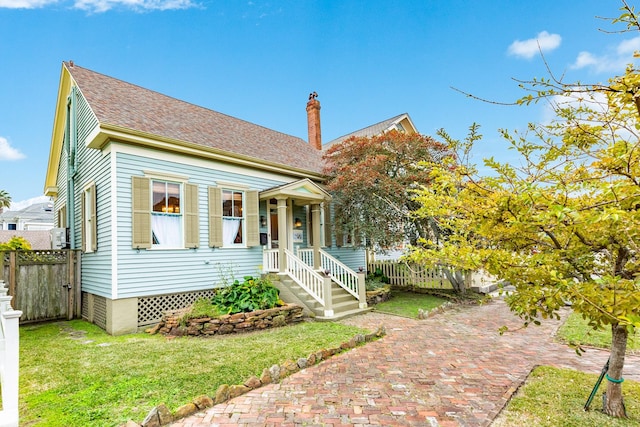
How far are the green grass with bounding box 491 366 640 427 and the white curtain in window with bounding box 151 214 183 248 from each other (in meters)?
7.63

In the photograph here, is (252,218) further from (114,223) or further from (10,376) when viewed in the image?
(10,376)

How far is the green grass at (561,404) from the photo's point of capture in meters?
3.15

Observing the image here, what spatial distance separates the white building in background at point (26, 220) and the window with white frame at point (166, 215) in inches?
1185

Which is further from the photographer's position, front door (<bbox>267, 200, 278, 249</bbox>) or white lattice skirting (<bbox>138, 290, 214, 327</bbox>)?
front door (<bbox>267, 200, 278, 249</bbox>)

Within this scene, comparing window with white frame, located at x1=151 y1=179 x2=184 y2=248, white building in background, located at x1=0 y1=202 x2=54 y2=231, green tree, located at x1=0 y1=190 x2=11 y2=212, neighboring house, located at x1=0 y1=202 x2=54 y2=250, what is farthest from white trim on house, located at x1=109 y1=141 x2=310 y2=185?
green tree, located at x1=0 y1=190 x2=11 y2=212

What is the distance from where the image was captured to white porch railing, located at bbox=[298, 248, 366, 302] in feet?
32.4

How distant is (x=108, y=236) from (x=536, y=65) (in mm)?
8733

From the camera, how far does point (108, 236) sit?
771 centimetres

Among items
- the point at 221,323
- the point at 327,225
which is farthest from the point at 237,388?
the point at 327,225

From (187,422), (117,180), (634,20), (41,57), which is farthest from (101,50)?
(634,20)

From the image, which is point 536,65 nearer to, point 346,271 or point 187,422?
point 187,422

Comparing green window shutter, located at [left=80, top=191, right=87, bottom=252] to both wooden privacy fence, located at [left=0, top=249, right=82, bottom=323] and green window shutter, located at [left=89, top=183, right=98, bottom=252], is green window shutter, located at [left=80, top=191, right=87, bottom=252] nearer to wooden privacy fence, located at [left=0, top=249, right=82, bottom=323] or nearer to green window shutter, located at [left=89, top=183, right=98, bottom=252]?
wooden privacy fence, located at [left=0, top=249, right=82, bottom=323]

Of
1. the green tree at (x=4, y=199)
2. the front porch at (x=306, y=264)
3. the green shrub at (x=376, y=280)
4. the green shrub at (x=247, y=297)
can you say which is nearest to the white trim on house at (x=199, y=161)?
the front porch at (x=306, y=264)

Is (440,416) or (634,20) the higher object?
(634,20)
